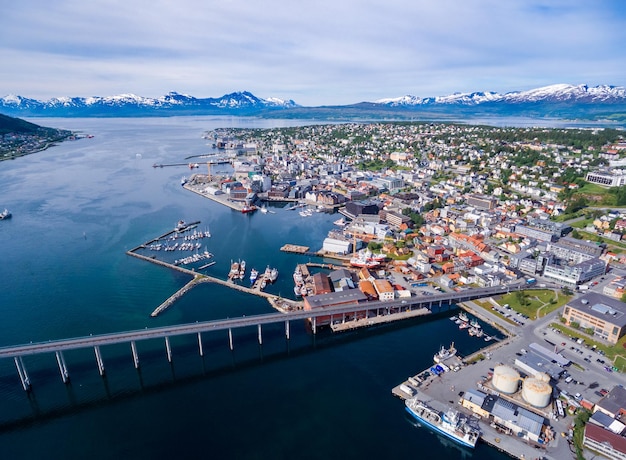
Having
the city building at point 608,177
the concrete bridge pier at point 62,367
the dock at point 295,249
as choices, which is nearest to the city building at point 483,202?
the city building at point 608,177

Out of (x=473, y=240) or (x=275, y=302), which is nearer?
(x=275, y=302)

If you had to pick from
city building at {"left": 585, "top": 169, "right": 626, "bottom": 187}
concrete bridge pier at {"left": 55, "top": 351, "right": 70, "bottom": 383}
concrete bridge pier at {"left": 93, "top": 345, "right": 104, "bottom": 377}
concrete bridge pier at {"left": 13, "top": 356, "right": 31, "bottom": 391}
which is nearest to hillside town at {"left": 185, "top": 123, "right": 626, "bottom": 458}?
city building at {"left": 585, "top": 169, "right": 626, "bottom": 187}

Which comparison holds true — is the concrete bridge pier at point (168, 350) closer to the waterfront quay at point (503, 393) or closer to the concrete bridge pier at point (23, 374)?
the concrete bridge pier at point (23, 374)

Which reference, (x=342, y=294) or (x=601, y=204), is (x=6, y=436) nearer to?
(x=342, y=294)

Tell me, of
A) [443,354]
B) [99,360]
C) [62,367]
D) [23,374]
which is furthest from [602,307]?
[23,374]

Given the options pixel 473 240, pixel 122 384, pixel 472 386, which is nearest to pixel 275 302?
pixel 122 384

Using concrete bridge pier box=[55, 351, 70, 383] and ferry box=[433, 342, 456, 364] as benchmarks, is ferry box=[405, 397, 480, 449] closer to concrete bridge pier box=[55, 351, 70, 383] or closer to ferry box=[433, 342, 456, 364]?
ferry box=[433, 342, 456, 364]
